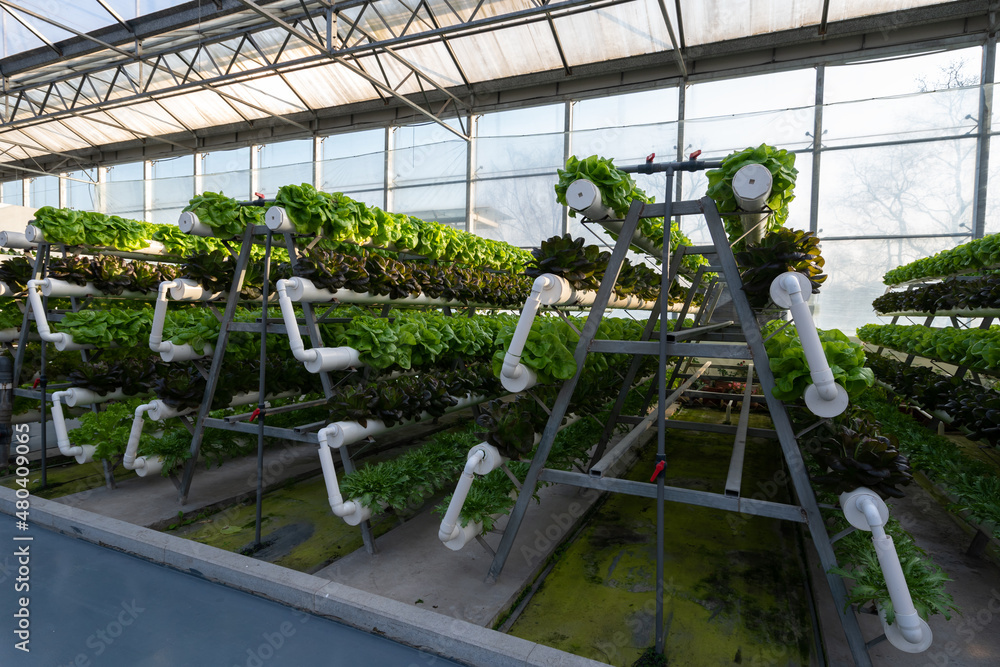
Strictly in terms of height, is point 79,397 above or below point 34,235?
below

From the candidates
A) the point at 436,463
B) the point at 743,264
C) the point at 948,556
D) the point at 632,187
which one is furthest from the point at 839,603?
the point at 436,463

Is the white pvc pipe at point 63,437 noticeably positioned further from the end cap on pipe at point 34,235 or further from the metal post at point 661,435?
the metal post at point 661,435

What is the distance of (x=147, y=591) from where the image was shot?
117 inches

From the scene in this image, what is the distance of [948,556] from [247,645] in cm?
417

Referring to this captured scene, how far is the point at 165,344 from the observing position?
3875mm

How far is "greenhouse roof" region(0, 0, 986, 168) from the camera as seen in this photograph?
30.0 feet

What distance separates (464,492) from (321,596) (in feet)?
2.95

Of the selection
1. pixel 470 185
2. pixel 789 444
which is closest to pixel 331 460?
pixel 789 444

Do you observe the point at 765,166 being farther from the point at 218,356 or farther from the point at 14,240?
the point at 14,240

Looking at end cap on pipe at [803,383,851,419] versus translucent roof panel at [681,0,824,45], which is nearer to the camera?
end cap on pipe at [803,383,851,419]

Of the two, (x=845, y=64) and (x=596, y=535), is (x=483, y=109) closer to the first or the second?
(x=845, y=64)

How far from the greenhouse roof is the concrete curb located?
7.67 metres

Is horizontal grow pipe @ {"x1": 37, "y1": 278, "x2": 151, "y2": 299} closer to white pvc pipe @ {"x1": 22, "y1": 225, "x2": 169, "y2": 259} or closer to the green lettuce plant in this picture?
white pvc pipe @ {"x1": 22, "y1": 225, "x2": 169, "y2": 259}

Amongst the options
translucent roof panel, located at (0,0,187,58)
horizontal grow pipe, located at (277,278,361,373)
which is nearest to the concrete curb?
horizontal grow pipe, located at (277,278,361,373)
